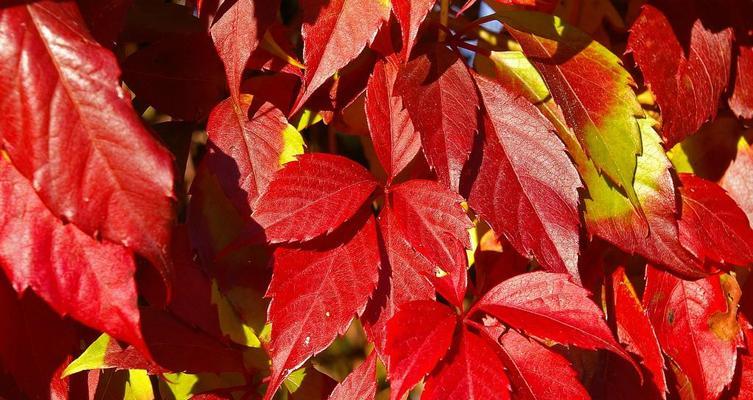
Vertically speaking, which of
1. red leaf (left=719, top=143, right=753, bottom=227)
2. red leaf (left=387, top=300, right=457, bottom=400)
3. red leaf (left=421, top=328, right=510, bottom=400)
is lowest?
red leaf (left=421, top=328, right=510, bottom=400)

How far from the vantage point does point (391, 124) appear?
0.71 metres

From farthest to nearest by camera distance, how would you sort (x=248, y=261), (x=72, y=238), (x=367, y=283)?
(x=248, y=261), (x=367, y=283), (x=72, y=238)

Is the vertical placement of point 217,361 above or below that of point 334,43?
below

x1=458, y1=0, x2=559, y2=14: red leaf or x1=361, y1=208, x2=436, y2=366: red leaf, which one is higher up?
x1=458, y1=0, x2=559, y2=14: red leaf

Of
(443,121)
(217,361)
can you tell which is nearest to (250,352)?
(217,361)

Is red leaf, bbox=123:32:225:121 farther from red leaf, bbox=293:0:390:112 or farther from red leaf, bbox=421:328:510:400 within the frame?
red leaf, bbox=421:328:510:400

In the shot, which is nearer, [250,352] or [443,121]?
[443,121]

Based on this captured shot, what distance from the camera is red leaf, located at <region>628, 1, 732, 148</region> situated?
2.46ft

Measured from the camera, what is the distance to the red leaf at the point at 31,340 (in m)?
0.67

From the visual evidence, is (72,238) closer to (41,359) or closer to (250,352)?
(41,359)

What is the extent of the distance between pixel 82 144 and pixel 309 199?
0.21 meters

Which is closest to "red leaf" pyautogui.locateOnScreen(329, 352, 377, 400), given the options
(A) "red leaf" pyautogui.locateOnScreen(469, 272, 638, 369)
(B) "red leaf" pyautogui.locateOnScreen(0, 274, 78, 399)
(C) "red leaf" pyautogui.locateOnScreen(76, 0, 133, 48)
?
(A) "red leaf" pyautogui.locateOnScreen(469, 272, 638, 369)

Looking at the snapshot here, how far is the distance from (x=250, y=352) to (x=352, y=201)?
8.8 inches

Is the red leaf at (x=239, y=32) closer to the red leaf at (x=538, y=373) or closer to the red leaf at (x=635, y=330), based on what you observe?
the red leaf at (x=538, y=373)
